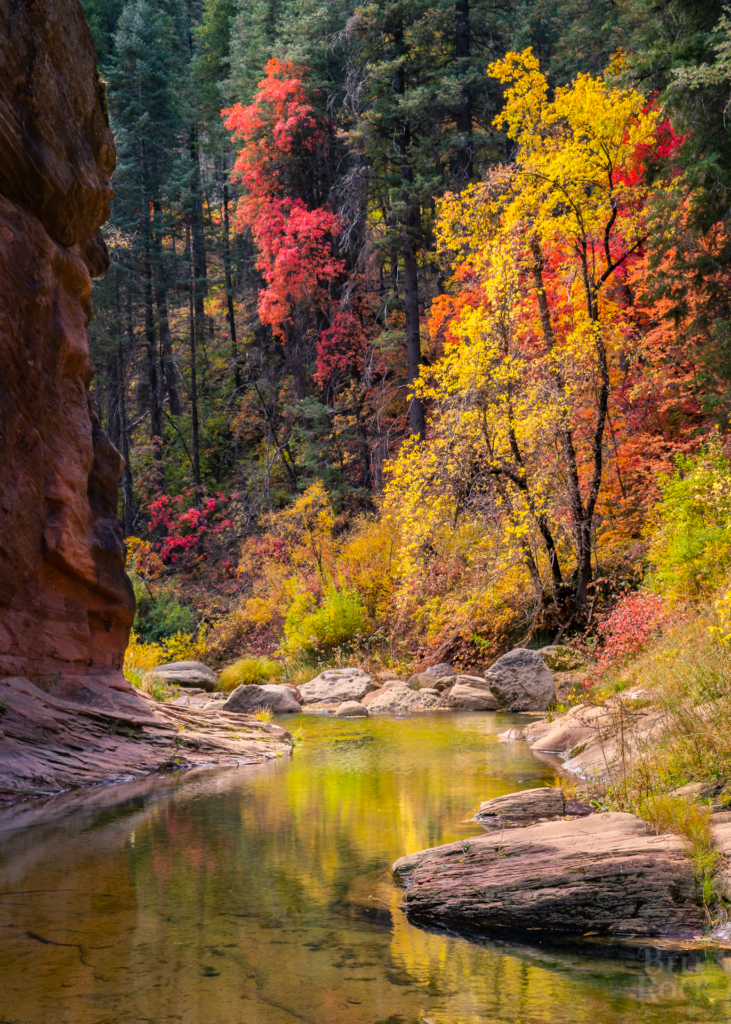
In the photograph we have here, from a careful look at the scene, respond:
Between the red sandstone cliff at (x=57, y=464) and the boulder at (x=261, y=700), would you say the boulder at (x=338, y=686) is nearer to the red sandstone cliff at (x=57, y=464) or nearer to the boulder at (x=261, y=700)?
the boulder at (x=261, y=700)

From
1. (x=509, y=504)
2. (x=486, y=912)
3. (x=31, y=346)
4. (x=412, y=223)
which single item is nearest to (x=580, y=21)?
(x=412, y=223)

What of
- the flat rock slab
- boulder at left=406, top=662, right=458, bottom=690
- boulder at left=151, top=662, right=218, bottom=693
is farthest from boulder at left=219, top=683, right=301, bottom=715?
the flat rock slab

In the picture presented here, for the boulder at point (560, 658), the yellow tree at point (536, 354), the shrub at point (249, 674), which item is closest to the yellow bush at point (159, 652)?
the shrub at point (249, 674)

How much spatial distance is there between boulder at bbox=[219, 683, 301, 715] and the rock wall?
3.98 metres

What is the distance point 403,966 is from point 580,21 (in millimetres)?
28115

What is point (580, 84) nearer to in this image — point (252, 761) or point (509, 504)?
point (509, 504)

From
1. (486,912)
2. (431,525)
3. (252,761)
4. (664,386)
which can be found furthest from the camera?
(664,386)

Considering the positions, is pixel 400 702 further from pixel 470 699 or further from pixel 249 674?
pixel 249 674

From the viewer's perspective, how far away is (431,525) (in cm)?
1431

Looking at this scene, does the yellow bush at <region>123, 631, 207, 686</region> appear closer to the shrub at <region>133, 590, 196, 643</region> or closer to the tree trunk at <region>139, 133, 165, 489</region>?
the shrub at <region>133, 590, 196, 643</region>

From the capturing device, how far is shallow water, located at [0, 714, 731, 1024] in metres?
4.02

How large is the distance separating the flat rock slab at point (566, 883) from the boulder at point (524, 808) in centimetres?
119

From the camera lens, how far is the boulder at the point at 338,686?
16.8 metres

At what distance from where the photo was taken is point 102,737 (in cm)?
1006
